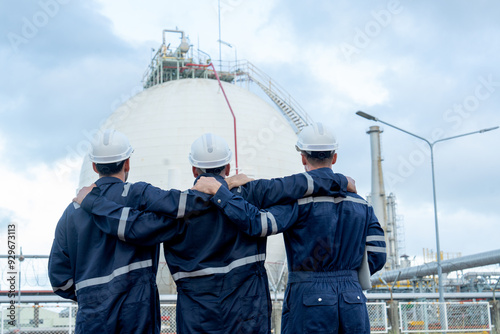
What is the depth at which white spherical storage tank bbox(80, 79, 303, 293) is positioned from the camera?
24875mm

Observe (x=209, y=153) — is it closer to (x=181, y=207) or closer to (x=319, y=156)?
(x=181, y=207)

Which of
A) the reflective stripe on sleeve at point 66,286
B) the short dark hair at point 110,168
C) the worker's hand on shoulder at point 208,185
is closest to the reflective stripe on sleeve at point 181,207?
the worker's hand on shoulder at point 208,185

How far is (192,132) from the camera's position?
998 inches

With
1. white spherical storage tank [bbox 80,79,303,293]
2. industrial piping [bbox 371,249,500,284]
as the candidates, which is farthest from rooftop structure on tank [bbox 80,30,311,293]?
industrial piping [bbox 371,249,500,284]

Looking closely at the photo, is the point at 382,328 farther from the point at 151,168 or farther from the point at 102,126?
the point at 102,126

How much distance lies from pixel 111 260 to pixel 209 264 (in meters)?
0.75

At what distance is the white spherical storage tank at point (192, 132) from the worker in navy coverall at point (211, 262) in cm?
1887

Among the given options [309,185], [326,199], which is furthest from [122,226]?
[326,199]

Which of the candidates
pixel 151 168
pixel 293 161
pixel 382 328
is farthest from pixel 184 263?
pixel 293 161

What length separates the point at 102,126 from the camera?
30.0 m

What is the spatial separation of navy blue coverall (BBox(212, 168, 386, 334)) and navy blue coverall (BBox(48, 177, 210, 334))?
0.55m

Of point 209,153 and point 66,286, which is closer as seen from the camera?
point 209,153

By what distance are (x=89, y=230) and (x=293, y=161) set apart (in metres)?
23.3

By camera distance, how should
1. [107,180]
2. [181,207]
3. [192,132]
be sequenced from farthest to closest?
1. [192,132]
2. [107,180]
3. [181,207]
